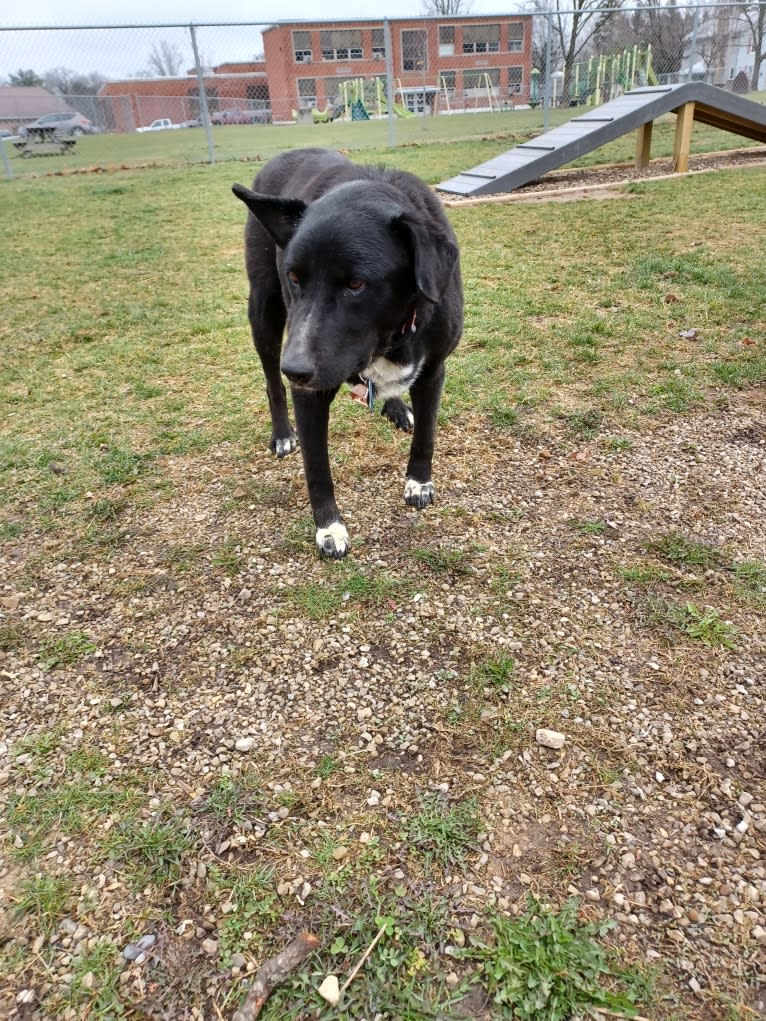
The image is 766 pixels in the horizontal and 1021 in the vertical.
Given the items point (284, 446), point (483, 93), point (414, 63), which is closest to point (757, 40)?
point (483, 93)

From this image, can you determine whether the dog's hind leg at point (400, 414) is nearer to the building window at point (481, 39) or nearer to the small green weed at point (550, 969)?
the small green weed at point (550, 969)

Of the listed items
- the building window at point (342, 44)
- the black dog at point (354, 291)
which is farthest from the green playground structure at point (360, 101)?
the black dog at point (354, 291)

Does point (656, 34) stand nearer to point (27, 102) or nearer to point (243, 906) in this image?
point (27, 102)

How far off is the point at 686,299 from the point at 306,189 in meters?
3.52

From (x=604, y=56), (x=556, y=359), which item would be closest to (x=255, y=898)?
(x=556, y=359)

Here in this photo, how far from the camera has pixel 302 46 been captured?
94.1 ft

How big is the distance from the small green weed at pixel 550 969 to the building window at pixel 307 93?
2619 centimetres

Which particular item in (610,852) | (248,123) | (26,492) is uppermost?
(248,123)

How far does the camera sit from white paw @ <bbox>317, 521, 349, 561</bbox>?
272 centimetres

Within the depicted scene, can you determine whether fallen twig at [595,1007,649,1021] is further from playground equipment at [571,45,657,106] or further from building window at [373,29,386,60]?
building window at [373,29,386,60]

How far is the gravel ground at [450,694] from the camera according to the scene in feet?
5.00

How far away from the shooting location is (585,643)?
2.22 metres

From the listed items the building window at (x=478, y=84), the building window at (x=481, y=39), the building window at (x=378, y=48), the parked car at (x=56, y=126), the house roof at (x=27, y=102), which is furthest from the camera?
the building window at (x=478, y=84)

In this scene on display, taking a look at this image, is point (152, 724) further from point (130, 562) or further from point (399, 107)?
point (399, 107)
